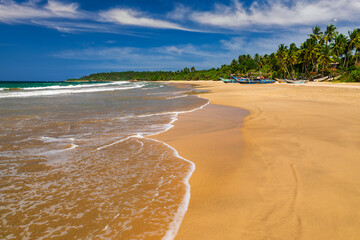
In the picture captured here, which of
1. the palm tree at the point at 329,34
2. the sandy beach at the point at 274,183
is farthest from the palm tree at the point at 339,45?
the sandy beach at the point at 274,183

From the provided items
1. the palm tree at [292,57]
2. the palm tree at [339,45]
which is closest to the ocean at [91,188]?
the palm tree at [292,57]

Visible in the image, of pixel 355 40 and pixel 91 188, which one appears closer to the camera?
pixel 91 188

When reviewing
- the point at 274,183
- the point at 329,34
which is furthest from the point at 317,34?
the point at 274,183

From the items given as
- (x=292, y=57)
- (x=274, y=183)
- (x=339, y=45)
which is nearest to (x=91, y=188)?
(x=274, y=183)

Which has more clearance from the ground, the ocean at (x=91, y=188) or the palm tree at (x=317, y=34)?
the palm tree at (x=317, y=34)

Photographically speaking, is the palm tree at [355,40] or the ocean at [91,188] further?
the palm tree at [355,40]

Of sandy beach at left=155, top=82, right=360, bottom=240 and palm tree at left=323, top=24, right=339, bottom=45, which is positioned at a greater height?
palm tree at left=323, top=24, right=339, bottom=45

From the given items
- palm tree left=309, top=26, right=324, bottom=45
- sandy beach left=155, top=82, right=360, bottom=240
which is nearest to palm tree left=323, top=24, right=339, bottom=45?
palm tree left=309, top=26, right=324, bottom=45

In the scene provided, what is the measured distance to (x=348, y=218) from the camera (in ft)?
8.31

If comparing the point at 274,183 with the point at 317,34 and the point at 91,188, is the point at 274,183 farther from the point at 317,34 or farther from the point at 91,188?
the point at 317,34

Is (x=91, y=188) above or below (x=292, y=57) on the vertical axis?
below

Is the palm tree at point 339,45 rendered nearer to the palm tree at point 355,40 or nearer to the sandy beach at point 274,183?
the palm tree at point 355,40

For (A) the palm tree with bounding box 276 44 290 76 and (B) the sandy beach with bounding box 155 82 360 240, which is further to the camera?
(A) the palm tree with bounding box 276 44 290 76

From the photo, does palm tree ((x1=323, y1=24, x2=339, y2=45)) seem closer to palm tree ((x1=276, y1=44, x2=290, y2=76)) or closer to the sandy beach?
palm tree ((x1=276, y1=44, x2=290, y2=76))
